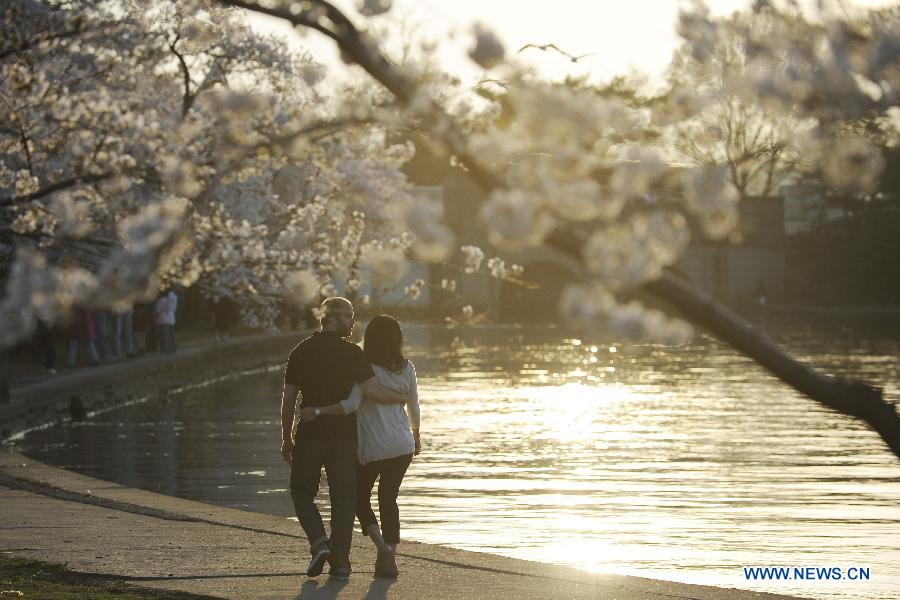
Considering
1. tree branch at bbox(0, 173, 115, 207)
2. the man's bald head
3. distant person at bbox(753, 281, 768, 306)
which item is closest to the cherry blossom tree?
tree branch at bbox(0, 173, 115, 207)

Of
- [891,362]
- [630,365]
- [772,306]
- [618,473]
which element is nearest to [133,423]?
[618,473]

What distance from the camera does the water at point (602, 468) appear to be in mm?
11695

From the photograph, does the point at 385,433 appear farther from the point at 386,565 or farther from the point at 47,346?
the point at 47,346

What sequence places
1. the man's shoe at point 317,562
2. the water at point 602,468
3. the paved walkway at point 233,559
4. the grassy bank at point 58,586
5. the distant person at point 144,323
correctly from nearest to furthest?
the grassy bank at point 58,586 < the paved walkway at point 233,559 < the man's shoe at point 317,562 < the water at point 602,468 < the distant person at point 144,323

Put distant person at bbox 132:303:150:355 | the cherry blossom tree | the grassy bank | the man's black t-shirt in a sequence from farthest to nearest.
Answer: distant person at bbox 132:303:150:355, the man's black t-shirt, the grassy bank, the cherry blossom tree

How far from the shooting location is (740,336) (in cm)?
526

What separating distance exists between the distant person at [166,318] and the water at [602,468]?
3.01 m

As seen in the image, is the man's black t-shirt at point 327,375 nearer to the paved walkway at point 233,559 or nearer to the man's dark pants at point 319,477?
the man's dark pants at point 319,477

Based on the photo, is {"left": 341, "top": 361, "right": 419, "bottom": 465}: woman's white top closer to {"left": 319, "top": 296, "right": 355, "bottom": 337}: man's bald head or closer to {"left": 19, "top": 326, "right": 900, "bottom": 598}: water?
{"left": 319, "top": 296, "right": 355, "bottom": 337}: man's bald head

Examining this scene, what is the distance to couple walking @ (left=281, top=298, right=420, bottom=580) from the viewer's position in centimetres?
991

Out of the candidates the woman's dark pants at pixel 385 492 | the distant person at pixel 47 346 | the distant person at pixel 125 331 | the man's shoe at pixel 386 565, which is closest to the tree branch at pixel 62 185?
the woman's dark pants at pixel 385 492

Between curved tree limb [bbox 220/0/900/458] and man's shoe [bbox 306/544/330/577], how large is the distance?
178 inches

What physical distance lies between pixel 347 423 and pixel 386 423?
0.24 meters

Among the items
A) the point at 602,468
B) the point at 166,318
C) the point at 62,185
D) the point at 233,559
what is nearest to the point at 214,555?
the point at 233,559
